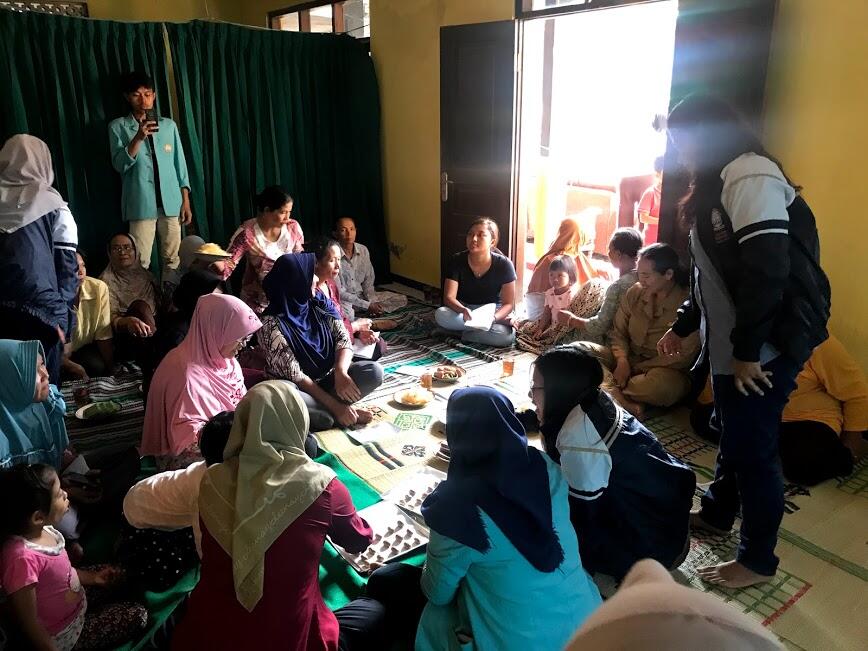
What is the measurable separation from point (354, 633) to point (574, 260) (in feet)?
9.46

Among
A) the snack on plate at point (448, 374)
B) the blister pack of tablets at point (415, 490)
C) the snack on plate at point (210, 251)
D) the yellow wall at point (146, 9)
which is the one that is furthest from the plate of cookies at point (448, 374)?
the yellow wall at point (146, 9)

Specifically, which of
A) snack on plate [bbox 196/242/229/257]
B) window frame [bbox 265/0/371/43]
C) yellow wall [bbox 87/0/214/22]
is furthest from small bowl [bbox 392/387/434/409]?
yellow wall [bbox 87/0/214/22]

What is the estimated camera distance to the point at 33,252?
8.45 feet

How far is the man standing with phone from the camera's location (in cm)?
417

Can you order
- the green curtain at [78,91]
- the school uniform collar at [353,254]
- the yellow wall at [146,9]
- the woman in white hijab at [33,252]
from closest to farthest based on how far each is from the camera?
the woman in white hijab at [33,252] < the green curtain at [78,91] < the school uniform collar at [353,254] < the yellow wall at [146,9]

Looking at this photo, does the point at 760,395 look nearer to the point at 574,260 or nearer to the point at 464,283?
the point at 574,260

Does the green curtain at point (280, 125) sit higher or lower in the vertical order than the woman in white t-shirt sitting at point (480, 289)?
higher

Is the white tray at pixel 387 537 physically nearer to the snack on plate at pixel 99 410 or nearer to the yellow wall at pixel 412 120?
the snack on plate at pixel 99 410

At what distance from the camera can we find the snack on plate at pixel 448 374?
3.39m

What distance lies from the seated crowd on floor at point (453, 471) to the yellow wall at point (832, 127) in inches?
18.3

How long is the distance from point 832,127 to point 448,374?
208 centimetres

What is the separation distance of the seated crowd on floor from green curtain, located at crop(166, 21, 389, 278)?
7.11 ft

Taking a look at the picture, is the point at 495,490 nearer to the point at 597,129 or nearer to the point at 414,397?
the point at 414,397

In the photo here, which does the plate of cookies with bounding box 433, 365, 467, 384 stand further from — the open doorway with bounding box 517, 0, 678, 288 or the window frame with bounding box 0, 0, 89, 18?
the window frame with bounding box 0, 0, 89, 18
